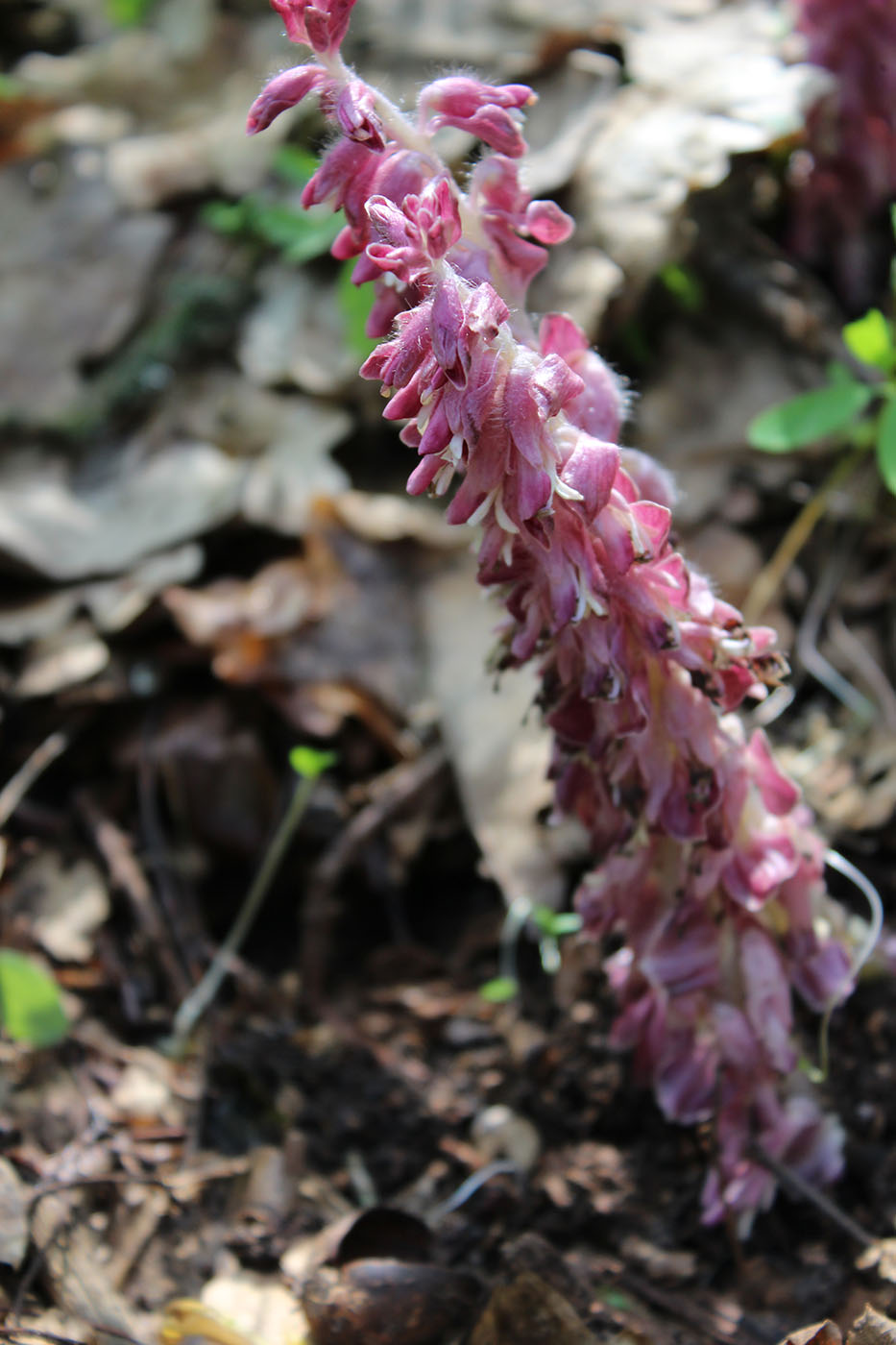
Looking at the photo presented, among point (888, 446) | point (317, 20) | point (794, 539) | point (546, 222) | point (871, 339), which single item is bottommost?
point (794, 539)

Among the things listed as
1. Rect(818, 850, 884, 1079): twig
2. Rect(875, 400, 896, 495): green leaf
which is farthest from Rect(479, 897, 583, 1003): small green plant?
Rect(875, 400, 896, 495): green leaf

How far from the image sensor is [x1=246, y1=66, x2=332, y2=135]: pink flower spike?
1.31m

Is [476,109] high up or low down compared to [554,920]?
up

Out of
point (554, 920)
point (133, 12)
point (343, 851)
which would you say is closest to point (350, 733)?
point (343, 851)

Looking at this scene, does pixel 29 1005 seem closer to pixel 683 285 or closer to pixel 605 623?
pixel 605 623

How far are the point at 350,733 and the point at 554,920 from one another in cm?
66

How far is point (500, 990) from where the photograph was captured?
2.01m

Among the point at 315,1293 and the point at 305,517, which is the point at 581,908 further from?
the point at 305,517

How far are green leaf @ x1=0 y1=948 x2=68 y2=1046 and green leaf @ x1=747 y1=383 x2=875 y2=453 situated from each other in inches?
62.8

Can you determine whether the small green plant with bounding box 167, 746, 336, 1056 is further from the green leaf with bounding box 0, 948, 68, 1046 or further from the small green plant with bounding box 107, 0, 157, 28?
the small green plant with bounding box 107, 0, 157, 28

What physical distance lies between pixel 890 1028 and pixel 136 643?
5.61 feet

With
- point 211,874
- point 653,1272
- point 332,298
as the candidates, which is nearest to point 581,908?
point 653,1272

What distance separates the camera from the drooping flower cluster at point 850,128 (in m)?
2.52

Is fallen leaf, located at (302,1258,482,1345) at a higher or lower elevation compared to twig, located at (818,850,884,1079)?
lower
